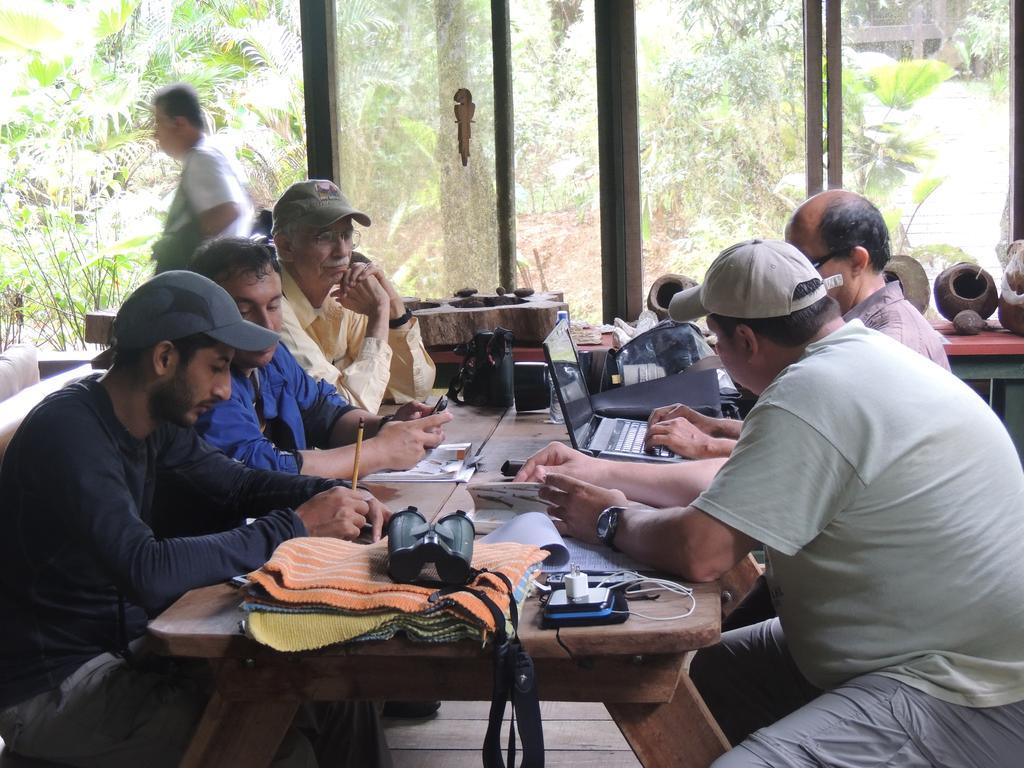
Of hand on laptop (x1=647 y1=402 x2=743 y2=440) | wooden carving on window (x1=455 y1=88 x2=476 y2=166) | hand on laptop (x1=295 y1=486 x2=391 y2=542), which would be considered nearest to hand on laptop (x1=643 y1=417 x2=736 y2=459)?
hand on laptop (x1=647 y1=402 x2=743 y2=440)

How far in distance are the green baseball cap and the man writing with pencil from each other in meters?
0.61

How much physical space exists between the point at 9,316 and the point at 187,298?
304 inches

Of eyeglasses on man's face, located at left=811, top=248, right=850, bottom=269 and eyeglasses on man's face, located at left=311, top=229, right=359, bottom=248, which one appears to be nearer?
eyeglasses on man's face, located at left=811, top=248, right=850, bottom=269

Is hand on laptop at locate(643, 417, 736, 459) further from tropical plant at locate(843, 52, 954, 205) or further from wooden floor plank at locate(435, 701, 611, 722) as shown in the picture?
tropical plant at locate(843, 52, 954, 205)

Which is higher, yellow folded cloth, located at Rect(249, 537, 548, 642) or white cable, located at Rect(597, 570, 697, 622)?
yellow folded cloth, located at Rect(249, 537, 548, 642)

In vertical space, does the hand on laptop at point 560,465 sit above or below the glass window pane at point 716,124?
below

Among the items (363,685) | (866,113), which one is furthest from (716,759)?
(866,113)

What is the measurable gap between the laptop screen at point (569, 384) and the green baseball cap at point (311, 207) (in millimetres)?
841

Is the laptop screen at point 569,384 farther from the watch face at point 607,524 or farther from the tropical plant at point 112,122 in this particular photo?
the tropical plant at point 112,122

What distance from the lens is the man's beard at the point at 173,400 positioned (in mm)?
1759

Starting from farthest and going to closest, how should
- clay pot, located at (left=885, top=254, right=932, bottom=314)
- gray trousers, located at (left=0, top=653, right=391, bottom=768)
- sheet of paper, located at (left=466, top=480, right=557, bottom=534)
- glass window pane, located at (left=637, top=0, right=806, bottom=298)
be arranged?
glass window pane, located at (left=637, top=0, right=806, bottom=298), clay pot, located at (left=885, top=254, right=932, bottom=314), sheet of paper, located at (left=466, top=480, right=557, bottom=534), gray trousers, located at (left=0, top=653, right=391, bottom=768)

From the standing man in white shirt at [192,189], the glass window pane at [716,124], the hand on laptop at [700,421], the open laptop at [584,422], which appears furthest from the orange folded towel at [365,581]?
the glass window pane at [716,124]

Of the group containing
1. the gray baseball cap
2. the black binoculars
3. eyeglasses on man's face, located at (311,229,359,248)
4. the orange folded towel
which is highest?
eyeglasses on man's face, located at (311,229,359,248)

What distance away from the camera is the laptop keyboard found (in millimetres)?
2627
